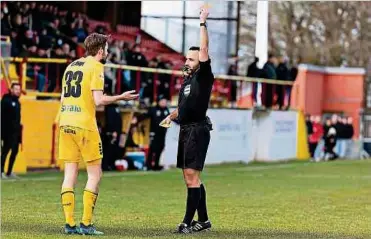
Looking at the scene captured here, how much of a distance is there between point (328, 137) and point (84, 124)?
28.8 m

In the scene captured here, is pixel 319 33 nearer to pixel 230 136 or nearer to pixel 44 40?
pixel 230 136

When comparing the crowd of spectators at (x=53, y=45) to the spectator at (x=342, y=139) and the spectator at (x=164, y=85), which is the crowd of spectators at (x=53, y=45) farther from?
the spectator at (x=342, y=139)

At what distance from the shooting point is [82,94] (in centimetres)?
1123

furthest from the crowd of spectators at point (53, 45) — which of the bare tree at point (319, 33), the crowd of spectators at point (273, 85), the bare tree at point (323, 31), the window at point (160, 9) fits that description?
the bare tree at point (323, 31)

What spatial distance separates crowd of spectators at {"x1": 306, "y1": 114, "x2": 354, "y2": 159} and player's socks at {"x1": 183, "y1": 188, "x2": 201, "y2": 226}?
27287mm

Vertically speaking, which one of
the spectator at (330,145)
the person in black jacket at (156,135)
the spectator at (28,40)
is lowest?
the spectator at (330,145)

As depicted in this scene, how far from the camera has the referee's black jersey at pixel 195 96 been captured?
11.8 metres

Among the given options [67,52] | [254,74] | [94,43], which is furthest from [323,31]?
[94,43]

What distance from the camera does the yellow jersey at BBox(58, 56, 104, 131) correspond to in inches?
441

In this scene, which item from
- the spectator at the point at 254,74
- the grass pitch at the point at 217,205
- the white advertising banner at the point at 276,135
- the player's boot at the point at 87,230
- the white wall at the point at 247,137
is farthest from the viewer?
the white advertising banner at the point at 276,135

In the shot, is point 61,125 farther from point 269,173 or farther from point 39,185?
point 269,173

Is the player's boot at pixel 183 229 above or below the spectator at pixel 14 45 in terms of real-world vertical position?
below

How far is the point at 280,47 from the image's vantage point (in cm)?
5856

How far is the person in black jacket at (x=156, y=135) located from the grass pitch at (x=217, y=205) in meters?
1.52
